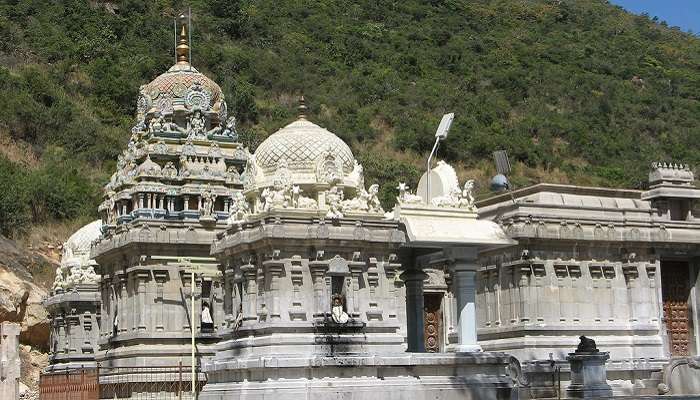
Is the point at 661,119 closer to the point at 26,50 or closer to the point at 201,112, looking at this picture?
the point at 26,50

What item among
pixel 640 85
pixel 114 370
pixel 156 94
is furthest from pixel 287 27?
pixel 114 370

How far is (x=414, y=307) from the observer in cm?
3142

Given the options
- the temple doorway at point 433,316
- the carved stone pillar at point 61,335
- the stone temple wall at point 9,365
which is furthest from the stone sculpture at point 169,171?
the temple doorway at point 433,316

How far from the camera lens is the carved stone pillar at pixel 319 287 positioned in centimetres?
2805

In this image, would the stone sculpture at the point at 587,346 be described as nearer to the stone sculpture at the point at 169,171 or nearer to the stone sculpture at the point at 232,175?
the stone sculpture at the point at 232,175

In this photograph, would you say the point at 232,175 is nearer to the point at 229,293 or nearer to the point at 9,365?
the point at 229,293

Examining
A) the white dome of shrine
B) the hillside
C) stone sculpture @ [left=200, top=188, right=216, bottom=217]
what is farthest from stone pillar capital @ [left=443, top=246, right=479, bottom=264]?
the hillside

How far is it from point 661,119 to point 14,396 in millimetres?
71126

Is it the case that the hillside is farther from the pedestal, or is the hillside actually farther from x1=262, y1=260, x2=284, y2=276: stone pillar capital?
x1=262, y1=260, x2=284, y2=276: stone pillar capital

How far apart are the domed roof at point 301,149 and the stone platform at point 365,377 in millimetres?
5897

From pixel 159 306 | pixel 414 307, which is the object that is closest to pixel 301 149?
pixel 414 307

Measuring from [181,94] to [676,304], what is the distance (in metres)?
19.1

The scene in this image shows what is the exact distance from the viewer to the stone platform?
26.5 metres

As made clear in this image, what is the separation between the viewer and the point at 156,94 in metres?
41.2
